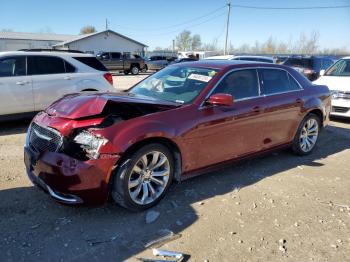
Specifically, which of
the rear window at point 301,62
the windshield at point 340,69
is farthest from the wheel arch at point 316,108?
the rear window at point 301,62

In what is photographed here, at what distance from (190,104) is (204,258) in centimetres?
184

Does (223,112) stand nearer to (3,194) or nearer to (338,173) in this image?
(338,173)

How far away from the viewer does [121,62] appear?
98.2ft

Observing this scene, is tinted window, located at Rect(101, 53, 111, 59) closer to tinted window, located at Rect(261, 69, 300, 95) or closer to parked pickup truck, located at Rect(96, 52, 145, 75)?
parked pickup truck, located at Rect(96, 52, 145, 75)

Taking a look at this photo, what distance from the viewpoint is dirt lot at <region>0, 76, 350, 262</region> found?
10.3 feet

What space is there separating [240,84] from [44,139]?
2.71 meters

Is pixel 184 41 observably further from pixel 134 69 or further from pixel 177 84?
pixel 177 84

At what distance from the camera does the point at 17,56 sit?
7230 mm

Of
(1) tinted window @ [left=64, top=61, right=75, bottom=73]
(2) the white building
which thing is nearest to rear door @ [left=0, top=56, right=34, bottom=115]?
(1) tinted window @ [left=64, top=61, right=75, bottom=73]

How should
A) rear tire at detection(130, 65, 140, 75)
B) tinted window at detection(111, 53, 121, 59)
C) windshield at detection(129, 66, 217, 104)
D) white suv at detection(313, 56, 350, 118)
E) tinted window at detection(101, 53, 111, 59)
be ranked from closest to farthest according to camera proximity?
windshield at detection(129, 66, 217, 104) < white suv at detection(313, 56, 350, 118) < tinted window at detection(101, 53, 111, 59) < tinted window at detection(111, 53, 121, 59) < rear tire at detection(130, 65, 140, 75)

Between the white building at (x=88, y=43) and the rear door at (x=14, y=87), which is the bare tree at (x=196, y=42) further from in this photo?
the rear door at (x=14, y=87)

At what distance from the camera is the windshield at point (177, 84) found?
14.6 feet

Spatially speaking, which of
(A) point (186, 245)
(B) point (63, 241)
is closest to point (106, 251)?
(B) point (63, 241)

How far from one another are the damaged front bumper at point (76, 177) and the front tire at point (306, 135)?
3587 mm
